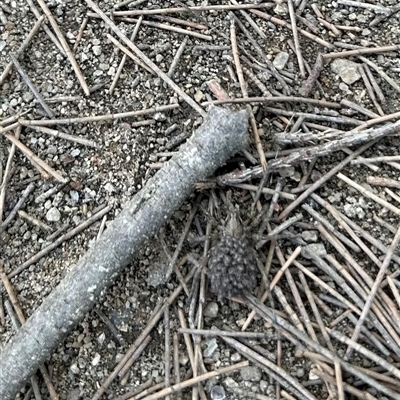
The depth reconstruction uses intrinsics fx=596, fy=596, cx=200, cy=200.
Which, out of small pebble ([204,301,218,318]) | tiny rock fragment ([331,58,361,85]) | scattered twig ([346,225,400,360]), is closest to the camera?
scattered twig ([346,225,400,360])

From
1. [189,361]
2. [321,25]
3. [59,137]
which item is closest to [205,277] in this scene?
[189,361]

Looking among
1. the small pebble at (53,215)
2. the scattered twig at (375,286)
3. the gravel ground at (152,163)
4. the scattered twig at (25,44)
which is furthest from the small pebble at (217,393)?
the scattered twig at (25,44)

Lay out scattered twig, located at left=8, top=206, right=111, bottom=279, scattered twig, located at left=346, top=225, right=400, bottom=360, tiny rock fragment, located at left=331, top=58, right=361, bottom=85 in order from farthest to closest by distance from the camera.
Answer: tiny rock fragment, located at left=331, top=58, right=361, bottom=85
scattered twig, located at left=8, top=206, right=111, bottom=279
scattered twig, located at left=346, top=225, right=400, bottom=360

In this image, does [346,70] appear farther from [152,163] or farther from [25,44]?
[25,44]

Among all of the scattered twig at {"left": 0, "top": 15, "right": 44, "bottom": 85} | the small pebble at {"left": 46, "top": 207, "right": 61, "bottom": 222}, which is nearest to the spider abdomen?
the small pebble at {"left": 46, "top": 207, "right": 61, "bottom": 222}

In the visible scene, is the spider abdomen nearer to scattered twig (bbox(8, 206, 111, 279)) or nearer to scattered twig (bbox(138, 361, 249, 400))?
scattered twig (bbox(138, 361, 249, 400))

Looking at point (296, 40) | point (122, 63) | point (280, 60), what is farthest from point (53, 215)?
point (296, 40)

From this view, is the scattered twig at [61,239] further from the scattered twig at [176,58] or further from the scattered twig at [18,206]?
the scattered twig at [176,58]
